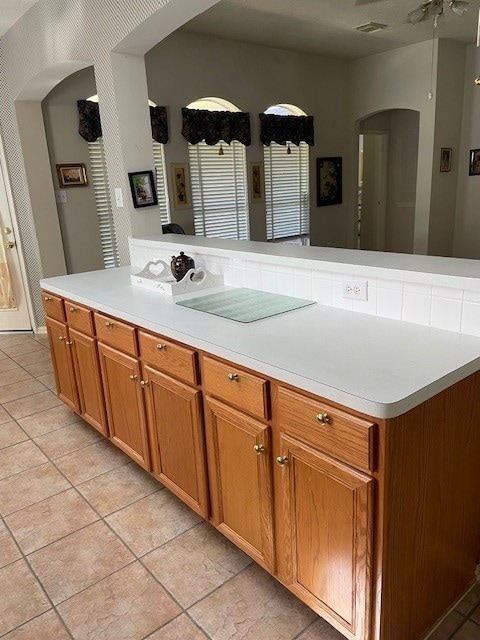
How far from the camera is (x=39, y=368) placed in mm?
4188

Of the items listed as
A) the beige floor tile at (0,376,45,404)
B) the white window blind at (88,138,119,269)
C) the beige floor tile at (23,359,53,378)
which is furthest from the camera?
the white window blind at (88,138,119,269)

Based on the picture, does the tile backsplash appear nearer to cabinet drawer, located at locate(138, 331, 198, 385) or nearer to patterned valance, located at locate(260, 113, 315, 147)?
cabinet drawer, located at locate(138, 331, 198, 385)

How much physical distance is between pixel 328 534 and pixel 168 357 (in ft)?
2.96

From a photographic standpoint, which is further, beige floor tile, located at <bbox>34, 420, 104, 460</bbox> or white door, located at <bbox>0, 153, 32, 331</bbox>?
white door, located at <bbox>0, 153, 32, 331</bbox>

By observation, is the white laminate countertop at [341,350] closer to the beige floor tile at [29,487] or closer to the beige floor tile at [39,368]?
A: the beige floor tile at [29,487]

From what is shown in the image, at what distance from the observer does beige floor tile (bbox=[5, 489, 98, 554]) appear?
2.13m

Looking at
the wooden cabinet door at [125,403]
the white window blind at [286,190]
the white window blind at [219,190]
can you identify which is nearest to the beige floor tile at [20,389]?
the wooden cabinet door at [125,403]

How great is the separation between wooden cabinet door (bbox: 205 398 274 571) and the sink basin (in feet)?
1.28

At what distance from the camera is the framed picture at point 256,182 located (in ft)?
19.9

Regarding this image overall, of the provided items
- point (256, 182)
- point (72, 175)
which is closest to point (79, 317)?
point (72, 175)

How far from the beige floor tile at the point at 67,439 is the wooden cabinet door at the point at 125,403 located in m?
0.39

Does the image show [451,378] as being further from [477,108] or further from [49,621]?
[477,108]

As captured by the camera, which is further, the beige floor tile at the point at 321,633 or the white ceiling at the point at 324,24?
the white ceiling at the point at 324,24

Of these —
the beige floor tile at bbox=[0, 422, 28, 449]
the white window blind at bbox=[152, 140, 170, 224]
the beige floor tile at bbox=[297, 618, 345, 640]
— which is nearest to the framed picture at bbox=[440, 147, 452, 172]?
the white window blind at bbox=[152, 140, 170, 224]
